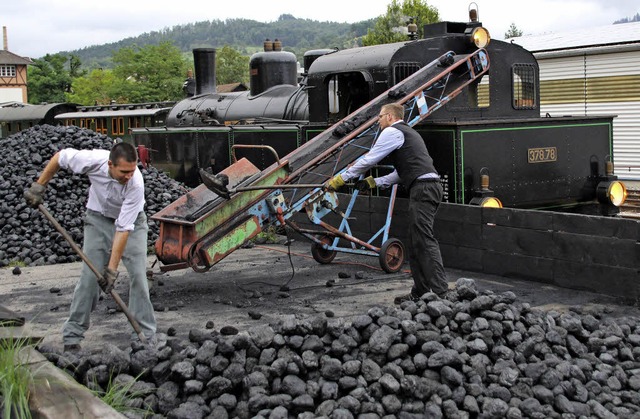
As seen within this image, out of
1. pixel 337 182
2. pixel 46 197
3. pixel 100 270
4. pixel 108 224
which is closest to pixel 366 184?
pixel 337 182

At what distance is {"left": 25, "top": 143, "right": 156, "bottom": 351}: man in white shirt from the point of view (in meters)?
5.95

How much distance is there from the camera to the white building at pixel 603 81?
20578 millimetres

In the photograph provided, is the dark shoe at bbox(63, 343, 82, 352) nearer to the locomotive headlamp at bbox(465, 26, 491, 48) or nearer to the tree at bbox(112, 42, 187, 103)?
the locomotive headlamp at bbox(465, 26, 491, 48)

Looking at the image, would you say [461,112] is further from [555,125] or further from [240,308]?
[240,308]

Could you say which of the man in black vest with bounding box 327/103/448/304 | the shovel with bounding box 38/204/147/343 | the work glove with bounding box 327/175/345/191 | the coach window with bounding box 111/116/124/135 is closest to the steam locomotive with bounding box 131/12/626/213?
the work glove with bounding box 327/175/345/191

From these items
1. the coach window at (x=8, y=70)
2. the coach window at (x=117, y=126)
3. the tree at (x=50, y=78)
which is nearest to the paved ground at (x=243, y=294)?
the coach window at (x=117, y=126)

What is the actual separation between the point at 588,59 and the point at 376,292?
15.3 m

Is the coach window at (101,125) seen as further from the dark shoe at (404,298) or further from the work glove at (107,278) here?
the work glove at (107,278)

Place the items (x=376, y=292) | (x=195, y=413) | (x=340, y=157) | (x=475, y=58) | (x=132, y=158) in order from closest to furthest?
(x=195, y=413), (x=132, y=158), (x=376, y=292), (x=340, y=157), (x=475, y=58)

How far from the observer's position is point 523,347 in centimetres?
587

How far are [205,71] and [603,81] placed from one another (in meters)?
10.8

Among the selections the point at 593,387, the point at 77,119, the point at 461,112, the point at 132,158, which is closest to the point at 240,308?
the point at 132,158

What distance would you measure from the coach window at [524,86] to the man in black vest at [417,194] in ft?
13.8

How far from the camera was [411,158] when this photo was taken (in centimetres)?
802
